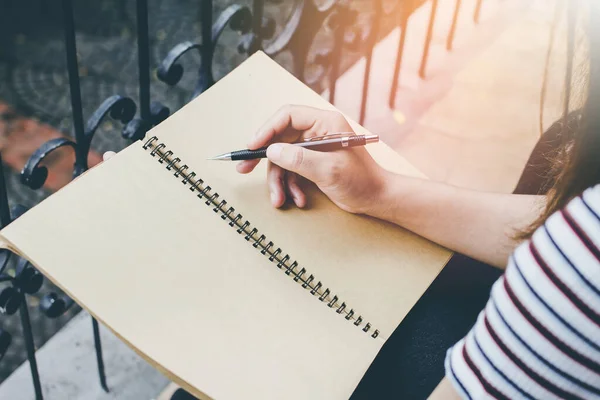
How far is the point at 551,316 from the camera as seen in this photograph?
0.70 meters

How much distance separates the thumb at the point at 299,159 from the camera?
3.71 ft

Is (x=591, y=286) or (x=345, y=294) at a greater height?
(x=591, y=286)

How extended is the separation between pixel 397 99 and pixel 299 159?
1.25 m

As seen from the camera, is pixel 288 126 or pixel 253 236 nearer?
pixel 253 236

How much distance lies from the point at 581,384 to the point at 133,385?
137cm

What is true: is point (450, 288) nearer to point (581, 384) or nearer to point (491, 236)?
point (491, 236)

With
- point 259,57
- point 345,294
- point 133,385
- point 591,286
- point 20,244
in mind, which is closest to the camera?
point 591,286

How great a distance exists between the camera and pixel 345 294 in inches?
41.6

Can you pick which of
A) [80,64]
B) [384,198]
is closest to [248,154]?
[384,198]

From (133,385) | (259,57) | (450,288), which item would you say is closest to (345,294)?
(450,288)

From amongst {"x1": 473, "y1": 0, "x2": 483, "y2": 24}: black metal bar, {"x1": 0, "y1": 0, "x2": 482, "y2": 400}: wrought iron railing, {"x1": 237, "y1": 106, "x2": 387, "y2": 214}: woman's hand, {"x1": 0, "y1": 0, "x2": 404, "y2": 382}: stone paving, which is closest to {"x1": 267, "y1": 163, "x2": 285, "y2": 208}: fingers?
{"x1": 237, "y1": 106, "x2": 387, "y2": 214}: woman's hand

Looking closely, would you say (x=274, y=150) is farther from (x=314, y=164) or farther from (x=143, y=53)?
(x=143, y=53)

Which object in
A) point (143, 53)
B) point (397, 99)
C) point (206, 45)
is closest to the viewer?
point (143, 53)

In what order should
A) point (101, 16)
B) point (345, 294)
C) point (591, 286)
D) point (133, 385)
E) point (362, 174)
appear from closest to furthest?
point (591, 286) → point (345, 294) → point (362, 174) → point (133, 385) → point (101, 16)
